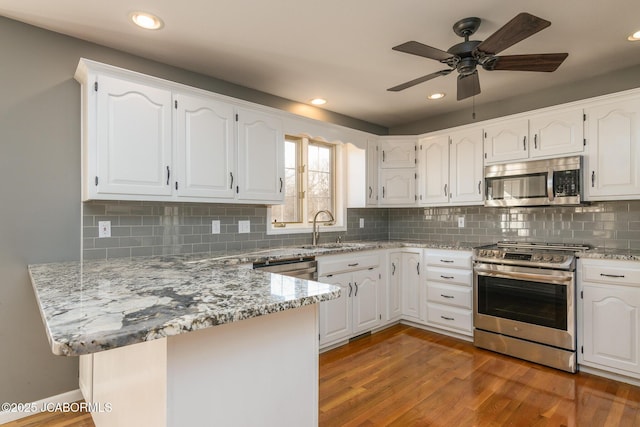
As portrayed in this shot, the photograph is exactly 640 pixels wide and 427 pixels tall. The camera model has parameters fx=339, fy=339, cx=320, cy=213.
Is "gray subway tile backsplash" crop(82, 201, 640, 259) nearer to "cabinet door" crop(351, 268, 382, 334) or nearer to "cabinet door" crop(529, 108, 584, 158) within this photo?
"cabinet door" crop(529, 108, 584, 158)

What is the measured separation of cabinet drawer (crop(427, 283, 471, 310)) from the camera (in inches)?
131

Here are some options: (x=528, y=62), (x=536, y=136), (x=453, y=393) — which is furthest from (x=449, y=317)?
(x=528, y=62)

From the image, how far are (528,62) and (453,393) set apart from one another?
222 cm

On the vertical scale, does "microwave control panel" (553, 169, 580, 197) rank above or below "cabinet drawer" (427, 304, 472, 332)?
above

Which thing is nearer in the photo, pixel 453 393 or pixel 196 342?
pixel 196 342

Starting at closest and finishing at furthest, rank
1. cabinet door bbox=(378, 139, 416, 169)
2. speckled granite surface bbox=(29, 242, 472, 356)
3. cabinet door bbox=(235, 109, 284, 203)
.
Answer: speckled granite surface bbox=(29, 242, 472, 356), cabinet door bbox=(235, 109, 284, 203), cabinet door bbox=(378, 139, 416, 169)

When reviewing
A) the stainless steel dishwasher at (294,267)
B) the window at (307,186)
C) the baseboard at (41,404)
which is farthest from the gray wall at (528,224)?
the baseboard at (41,404)

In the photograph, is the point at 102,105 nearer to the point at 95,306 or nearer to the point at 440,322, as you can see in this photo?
the point at 95,306

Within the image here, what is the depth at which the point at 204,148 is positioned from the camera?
2.61m

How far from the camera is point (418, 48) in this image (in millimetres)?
1958

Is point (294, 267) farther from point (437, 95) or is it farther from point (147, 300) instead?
point (437, 95)

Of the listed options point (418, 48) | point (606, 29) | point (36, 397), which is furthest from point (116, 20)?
point (606, 29)

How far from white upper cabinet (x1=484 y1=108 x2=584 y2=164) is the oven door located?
1.09 meters

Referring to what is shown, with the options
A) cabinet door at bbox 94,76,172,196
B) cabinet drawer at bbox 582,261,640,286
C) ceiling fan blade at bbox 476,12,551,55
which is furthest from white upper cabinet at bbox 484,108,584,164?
cabinet door at bbox 94,76,172,196
